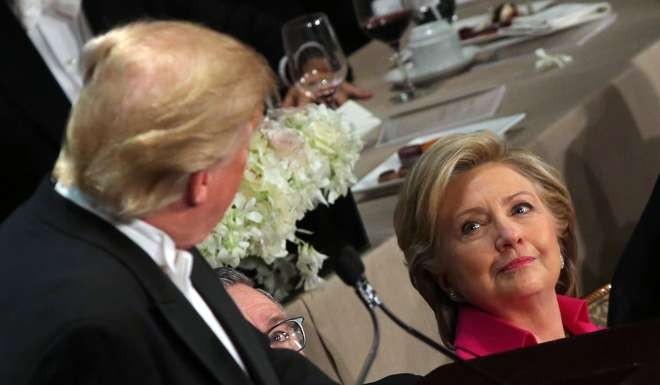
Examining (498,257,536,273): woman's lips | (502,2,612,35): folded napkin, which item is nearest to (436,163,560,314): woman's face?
(498,257,536,273): woman's lips

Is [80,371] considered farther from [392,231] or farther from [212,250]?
[392,231]

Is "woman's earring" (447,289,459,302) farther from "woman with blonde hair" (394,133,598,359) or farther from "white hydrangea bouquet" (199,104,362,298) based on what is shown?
"white hydrangea bouquet" (199,104,362,298)

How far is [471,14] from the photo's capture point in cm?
332

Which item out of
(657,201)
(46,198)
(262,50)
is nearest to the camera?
(46,198)

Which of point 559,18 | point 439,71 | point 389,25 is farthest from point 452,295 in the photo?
point 559,18

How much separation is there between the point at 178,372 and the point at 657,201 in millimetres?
902

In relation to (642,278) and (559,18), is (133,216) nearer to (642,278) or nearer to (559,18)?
(642,278)

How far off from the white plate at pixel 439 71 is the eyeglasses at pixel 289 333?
1.42 meters

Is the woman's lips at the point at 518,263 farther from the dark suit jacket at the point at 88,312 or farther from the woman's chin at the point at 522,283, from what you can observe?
the dark suit jacket at the point at 88,312

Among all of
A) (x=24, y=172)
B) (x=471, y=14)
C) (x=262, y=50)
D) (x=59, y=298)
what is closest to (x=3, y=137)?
(x=24, y=172)

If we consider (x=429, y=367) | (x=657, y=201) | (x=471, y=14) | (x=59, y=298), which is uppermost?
(x=59, y=298)

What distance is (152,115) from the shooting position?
805 millimetres

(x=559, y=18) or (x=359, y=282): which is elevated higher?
(x=359, y=282)

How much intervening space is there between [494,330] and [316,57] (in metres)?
0.99
